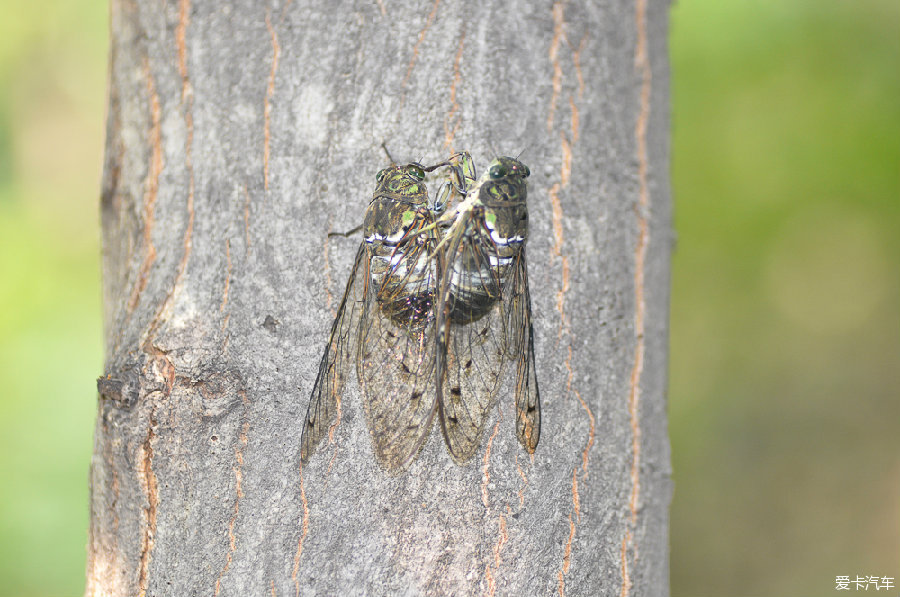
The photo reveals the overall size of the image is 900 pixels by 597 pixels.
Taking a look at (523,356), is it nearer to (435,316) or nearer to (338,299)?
(435,316)

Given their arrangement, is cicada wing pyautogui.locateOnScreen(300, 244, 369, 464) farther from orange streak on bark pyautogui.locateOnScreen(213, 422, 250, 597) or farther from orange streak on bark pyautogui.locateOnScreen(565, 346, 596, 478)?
orange streak on bark pyautogui.locateOnScreen(565, 346, 596, 478)

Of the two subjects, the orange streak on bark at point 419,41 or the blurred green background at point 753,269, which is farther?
the blurred green background at point 753,269

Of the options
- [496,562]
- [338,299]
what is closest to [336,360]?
[338,299]

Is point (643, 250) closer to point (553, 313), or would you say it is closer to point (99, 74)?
point (553, 313)

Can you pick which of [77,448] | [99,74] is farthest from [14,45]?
[77,448]

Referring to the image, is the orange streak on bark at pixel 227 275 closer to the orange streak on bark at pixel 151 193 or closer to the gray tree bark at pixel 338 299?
the gray tree bark at pixel 338 299

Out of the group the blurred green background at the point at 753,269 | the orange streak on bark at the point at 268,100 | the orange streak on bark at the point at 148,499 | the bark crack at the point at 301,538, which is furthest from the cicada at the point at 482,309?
the blurred green background at the point at 753,269

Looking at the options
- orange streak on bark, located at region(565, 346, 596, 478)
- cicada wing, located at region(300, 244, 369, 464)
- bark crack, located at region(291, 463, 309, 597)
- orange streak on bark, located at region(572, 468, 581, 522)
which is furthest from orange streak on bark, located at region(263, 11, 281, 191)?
orange streak on bark, located at region(572, 468, 581, 522)

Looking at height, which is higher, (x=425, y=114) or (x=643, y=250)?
(x=425, y=114)
